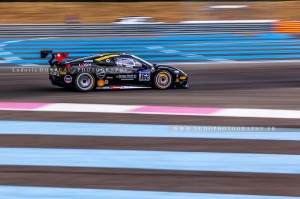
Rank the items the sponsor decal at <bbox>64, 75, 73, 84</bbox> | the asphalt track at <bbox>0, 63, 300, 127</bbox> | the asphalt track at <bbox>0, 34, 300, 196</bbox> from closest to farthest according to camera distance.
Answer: the asphalt track at <bbox>0, 34, 300, 196</bbox>, the asphalt track at <bbox>0, 63, 300, 127</bbox>, the sponsor decal at <bbox>64, 75, 73, 84</bbox>

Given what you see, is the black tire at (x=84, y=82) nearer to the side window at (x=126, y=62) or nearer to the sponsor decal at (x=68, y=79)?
the sponsor decal at (x=68, y=79)

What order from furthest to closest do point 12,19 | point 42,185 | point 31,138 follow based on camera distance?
point 12,19 → point 31,138 → point 42,185

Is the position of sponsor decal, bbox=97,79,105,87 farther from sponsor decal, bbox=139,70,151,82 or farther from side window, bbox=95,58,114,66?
sponsor decal, bbox=139,70,151,82

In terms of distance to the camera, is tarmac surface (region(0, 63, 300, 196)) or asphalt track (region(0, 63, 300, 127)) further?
asphalt track (region(0, 63, 300, 127))

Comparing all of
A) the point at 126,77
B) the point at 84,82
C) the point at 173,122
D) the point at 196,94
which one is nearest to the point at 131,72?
the point at 126,77

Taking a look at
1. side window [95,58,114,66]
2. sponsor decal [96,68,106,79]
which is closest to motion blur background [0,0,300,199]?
sponsor decal [96,68,106,79]

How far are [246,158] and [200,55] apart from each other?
1293 cm

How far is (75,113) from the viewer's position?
9742mm

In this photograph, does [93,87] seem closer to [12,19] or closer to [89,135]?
[89,135]

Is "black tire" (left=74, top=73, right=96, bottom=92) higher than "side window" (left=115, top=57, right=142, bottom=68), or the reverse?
"side window" (left=115, top=57, right=142, bottom=68)

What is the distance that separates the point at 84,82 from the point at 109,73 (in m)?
0.59

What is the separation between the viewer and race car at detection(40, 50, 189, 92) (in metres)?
12.7

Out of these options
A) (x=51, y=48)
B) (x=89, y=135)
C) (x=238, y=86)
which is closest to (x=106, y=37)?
(x=51, y=48)


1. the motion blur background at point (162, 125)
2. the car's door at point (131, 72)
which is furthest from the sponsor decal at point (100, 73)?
the motion blur background at point (162, 125)
